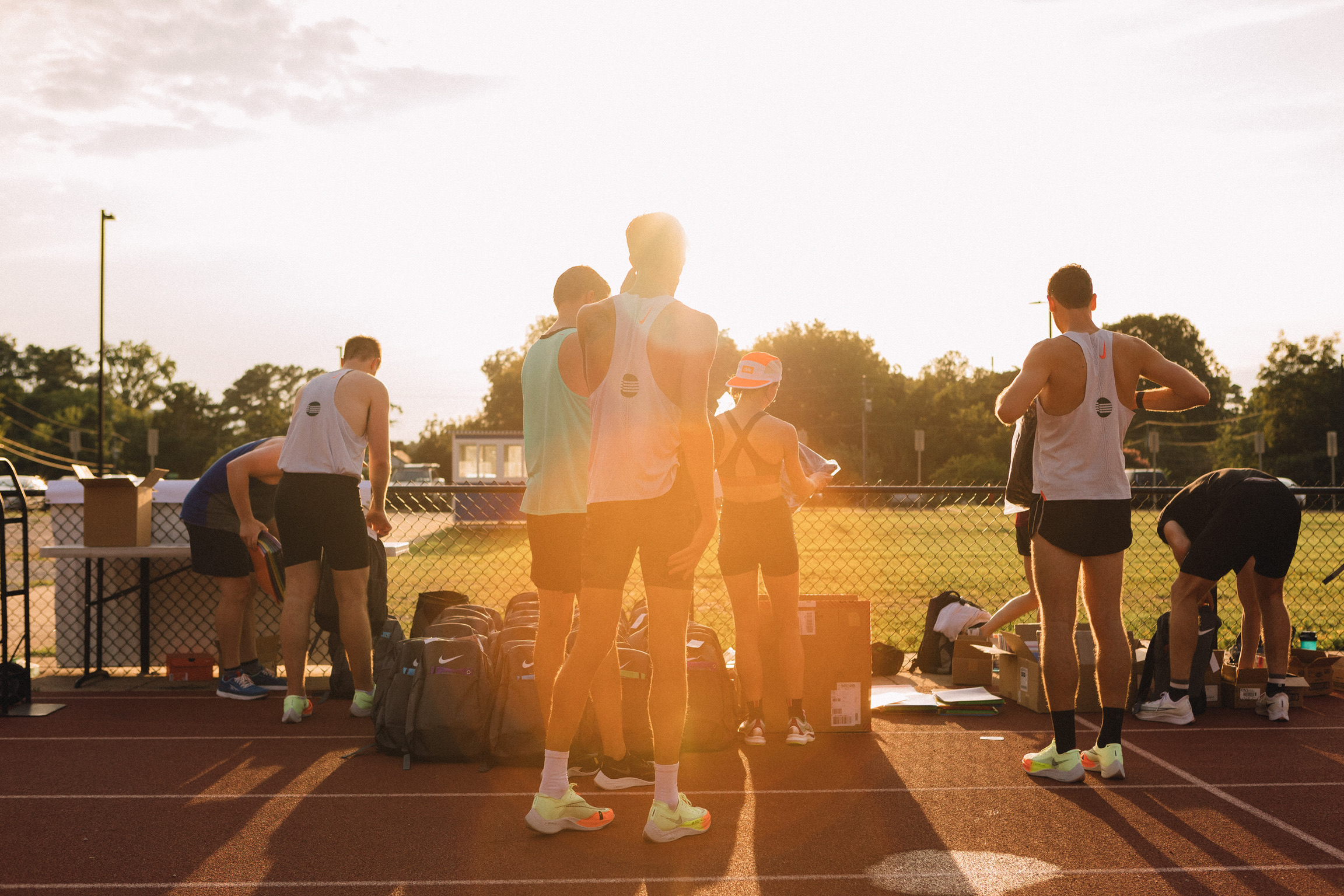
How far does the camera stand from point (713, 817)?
13.0 ft

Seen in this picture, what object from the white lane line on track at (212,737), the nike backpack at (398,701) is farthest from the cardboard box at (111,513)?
the nike backpack at (398,701)

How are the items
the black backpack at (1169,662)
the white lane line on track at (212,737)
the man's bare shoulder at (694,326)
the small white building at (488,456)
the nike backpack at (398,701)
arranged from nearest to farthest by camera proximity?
the man's bare shoulder at (694,326) < the nike backpack at (398,701) < the white lane line on track at (212,737) < the black backpack at (1169,662) < the small white building at (488,456)

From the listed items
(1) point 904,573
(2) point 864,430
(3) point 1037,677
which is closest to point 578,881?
(3) point 1037,677

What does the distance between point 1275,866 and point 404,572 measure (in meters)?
13.3

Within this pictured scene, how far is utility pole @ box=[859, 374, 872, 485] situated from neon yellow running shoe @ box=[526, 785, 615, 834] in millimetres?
46925

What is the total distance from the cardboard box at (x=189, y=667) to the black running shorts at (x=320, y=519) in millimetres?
1980

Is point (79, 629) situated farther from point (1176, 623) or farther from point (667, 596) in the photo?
point (1176, 623)

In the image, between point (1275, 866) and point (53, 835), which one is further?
point (53, 835)

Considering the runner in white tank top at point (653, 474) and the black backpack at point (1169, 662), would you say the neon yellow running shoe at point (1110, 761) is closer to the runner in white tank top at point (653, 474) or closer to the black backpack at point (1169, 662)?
the black backpack at point (1169, 662)

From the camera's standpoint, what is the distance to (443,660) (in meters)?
4.98

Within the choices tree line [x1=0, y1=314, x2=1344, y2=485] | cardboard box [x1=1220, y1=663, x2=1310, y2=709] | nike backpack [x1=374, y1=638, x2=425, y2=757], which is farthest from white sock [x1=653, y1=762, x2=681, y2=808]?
tree line [x1=0, y1=314, x2=1344, y2=485]

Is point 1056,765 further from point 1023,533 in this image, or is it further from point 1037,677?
point 1023,533

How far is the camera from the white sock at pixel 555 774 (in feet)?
12.0

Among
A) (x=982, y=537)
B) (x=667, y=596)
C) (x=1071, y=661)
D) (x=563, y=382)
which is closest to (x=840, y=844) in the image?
(x=667, y=596)
